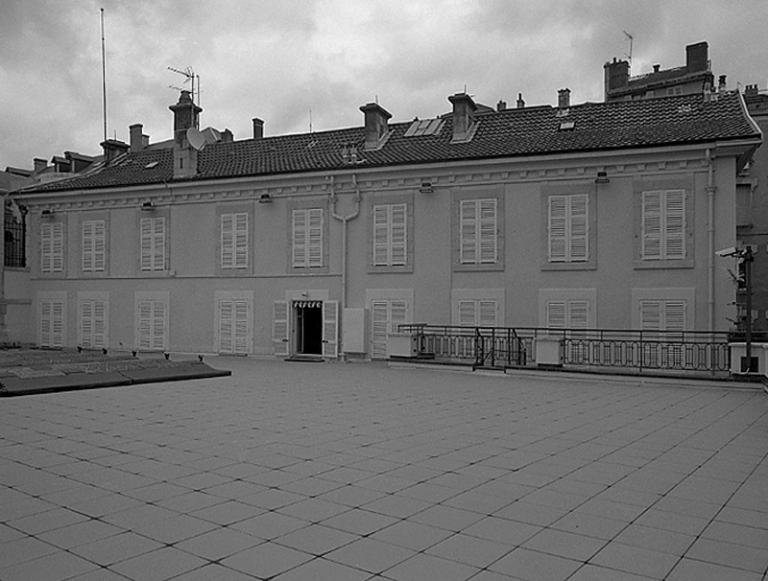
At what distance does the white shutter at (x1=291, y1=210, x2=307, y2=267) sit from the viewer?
19547mm

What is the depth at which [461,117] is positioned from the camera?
1938 centimetres

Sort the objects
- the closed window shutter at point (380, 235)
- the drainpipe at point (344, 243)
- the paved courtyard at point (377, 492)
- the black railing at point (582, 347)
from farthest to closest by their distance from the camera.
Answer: the drainpipe at point (344, 243), the closed window shutter at point (380, 235), the black railing at point (582, 347), the paved courtyard at point (377, 492)

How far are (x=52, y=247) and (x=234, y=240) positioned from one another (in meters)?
7.21

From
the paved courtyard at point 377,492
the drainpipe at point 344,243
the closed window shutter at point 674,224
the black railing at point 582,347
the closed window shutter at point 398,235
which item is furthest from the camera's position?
the drainpipe at point 344,243

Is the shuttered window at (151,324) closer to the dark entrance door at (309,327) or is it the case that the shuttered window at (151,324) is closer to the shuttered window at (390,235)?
the dark entrance door at (309,327)

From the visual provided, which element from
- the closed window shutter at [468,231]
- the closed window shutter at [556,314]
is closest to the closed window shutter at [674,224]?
the closed window shutter at [556,314]

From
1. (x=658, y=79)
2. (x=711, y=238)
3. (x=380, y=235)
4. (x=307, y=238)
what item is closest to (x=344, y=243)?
(x=380, y=235)

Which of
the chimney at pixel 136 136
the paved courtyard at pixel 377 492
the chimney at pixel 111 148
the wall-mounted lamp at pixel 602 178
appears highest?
the chimney at pixel 136 136

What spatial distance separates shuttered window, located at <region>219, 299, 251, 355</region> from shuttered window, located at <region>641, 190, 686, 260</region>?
36.4ft

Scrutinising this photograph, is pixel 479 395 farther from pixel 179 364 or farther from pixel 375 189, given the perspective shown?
pixel 375 189

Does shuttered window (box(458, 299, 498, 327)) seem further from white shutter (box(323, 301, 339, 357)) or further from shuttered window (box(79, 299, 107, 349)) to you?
shuttered window (box(79, 299, 107, 349))

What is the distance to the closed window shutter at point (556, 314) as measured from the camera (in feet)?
54.5

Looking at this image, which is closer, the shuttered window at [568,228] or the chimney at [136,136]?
the shuttered window at [568,228]

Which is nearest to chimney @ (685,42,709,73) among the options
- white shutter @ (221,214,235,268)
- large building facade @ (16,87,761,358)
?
large building facade @ (16,87,761,358)
